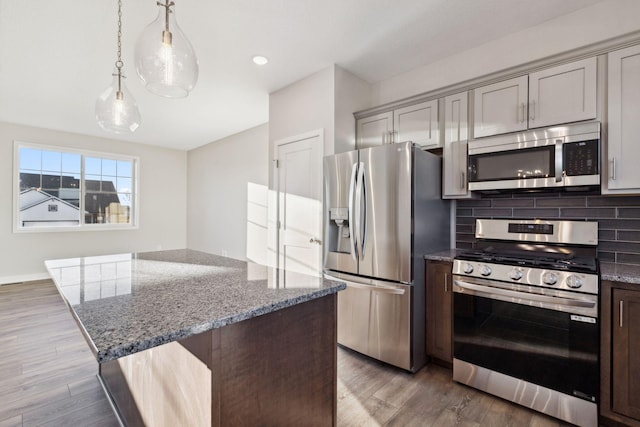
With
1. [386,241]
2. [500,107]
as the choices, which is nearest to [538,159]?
[500,107]

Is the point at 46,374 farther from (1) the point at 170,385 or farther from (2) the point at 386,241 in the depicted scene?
(2) the point at 386,241

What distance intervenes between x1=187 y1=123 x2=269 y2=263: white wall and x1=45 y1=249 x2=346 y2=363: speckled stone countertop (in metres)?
3.14

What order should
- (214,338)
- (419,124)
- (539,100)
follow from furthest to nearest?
(419,124)
(539,100)
(214,338)

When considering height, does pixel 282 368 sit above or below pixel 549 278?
below

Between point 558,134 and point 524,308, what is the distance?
3.76 ft

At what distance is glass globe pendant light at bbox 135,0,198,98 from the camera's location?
1.38m

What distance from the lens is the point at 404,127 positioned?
2.82m

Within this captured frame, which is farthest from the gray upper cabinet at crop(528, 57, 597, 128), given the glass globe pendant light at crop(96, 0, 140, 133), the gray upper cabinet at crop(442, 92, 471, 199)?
the glass globe pendant light at crop(96, 0, 140, 133)

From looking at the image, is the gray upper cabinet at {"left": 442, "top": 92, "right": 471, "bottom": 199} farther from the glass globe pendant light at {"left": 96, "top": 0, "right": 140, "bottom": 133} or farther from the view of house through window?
the view of house through window

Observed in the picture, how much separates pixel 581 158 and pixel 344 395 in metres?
2.15

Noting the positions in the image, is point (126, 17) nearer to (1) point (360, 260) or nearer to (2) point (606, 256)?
(1) point (360, 260)

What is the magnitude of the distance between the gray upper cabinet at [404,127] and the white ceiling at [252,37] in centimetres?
53

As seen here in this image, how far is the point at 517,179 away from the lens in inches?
86.4

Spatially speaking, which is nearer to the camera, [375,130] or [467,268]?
[467,268]
